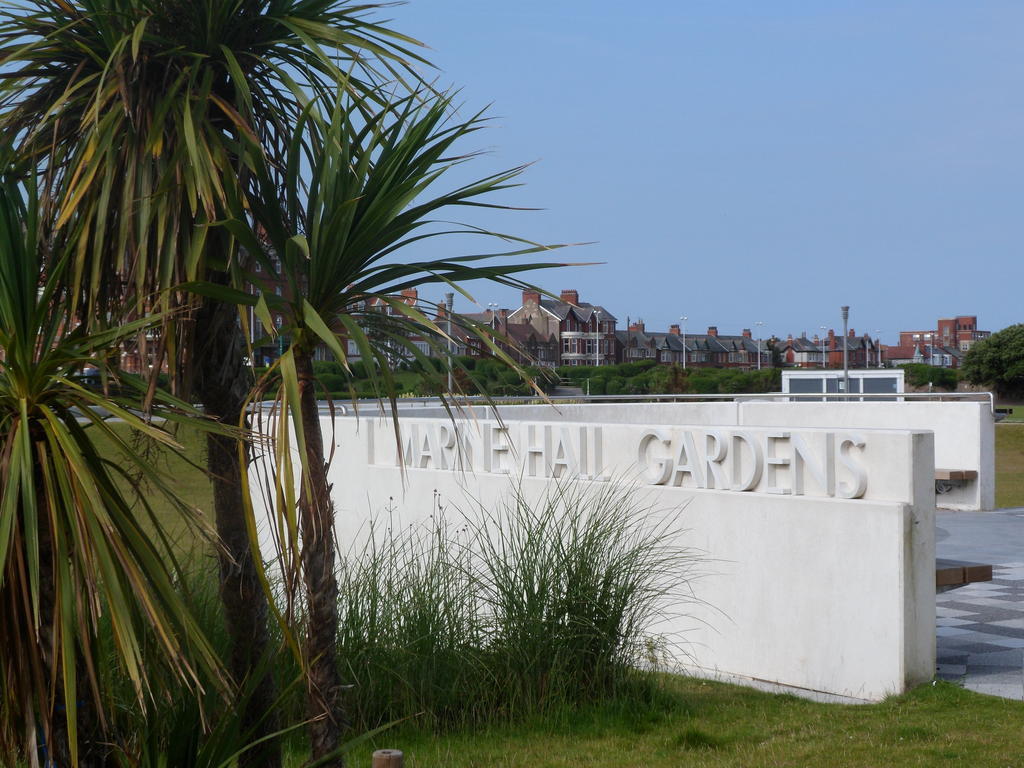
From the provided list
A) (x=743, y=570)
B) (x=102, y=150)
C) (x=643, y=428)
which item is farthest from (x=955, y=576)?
(x=102, y=150)

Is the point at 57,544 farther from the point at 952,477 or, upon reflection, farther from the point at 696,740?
the point at 952,477

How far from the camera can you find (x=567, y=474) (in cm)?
846

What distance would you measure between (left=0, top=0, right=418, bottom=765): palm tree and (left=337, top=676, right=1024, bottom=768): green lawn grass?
1256 mm

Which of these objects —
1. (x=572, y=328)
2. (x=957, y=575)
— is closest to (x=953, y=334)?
(x=572, y=328)

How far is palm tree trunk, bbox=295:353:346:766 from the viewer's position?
335cm

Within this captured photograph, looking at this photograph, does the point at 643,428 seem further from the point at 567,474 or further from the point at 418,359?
the point at 418,359

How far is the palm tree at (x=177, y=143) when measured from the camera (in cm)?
346

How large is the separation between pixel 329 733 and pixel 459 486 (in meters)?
6.31

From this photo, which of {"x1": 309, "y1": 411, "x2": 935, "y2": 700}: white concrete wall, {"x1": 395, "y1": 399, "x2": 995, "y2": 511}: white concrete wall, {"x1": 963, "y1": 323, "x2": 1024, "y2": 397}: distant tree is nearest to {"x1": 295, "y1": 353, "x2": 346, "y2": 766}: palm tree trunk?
{"x1": 309, "y1": 411, "x2": 935, "y2": 700}: white concrete wall

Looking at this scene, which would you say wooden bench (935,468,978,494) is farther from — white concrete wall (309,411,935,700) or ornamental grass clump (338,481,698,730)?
ornamental grass clump (338,481,698,730)

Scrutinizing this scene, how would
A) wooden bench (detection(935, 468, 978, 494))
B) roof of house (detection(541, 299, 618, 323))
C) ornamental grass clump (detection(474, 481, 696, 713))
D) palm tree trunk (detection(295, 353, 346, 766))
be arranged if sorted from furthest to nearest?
roof of house (detection(541, 299, 618, 323)), wooden bench (detection(935, 468, 978, 494)), ornamental grass clump (detection(474, 481, 696, 713)), palm tree trunk (detection(295, 353, 346, 766))

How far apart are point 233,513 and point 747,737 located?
2.60 m

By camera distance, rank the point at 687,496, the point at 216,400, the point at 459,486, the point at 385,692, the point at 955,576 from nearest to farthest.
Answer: the point at 216,400
the point at 385,692
the point at 955,576
the point at 687,496
the point at 459,486

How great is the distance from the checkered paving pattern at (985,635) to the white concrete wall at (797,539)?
0.40m
